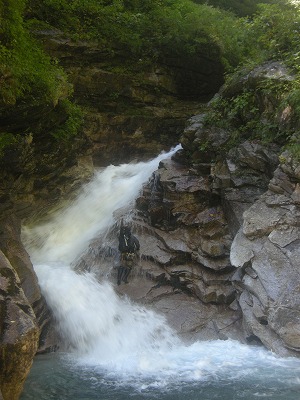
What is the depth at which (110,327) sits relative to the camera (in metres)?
8.73

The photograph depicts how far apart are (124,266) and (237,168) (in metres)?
3.74

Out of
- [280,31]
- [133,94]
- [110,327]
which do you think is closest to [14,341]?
[110,327]

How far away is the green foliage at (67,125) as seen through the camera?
10028mm

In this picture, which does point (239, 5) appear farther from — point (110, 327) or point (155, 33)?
point (110, 327)

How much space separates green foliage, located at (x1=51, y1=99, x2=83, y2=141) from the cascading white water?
2716mm

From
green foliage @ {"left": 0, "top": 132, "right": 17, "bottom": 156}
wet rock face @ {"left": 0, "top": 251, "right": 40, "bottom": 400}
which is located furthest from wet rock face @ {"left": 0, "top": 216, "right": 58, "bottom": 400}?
green foliage @ {"left": 0, "top": 132, "right": 17, "bottom": 156}

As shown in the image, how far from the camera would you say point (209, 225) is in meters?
10.4

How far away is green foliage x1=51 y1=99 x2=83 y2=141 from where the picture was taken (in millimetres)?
10028

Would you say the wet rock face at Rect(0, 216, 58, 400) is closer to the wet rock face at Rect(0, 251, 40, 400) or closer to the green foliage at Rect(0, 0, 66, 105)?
the wet rock face at Rect(0, 251, 40, 400)

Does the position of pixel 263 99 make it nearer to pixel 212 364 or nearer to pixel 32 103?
pixel 32 103

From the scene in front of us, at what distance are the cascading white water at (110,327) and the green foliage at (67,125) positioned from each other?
272cm

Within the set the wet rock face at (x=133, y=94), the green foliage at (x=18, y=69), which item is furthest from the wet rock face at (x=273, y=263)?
the wet rock face at (x=133, y=94)

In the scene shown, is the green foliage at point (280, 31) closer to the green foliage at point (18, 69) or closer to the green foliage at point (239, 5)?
the green foliage at point (18, 69)

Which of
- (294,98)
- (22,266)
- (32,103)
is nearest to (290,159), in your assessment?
(294,98)
